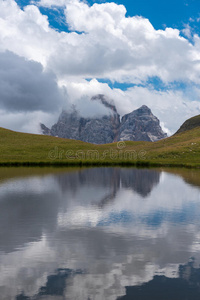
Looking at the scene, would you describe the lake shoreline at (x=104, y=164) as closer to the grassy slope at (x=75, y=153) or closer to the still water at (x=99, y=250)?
the grassy slope at (x=75, y=153)

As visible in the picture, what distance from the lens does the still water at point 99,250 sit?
12750 millimetres

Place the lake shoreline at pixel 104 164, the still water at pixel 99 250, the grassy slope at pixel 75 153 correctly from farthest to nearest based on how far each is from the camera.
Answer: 1. the grassy slope at pixel 75 153
2. the lake shoreline at pixel 104 164
3. the still water at pixel 99 250

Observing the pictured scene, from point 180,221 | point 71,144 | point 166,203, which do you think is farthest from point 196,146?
point 180,221

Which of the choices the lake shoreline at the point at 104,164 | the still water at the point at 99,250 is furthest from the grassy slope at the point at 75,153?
the still water at the point at 99,250

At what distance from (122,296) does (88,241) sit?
662 cm

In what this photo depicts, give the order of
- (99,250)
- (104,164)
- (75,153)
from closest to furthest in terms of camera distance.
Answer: (99,250)
(104,164)
(75,153)

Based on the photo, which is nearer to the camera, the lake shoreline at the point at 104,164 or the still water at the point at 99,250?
the still water at the point at 99,250

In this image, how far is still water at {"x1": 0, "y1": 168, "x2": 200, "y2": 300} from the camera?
12750 millimetres

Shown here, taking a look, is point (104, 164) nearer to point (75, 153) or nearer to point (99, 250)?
point (75, 153)

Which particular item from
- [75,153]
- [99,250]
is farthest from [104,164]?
[99,250]

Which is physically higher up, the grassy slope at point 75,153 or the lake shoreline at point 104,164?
the grassy slope at point 75,153

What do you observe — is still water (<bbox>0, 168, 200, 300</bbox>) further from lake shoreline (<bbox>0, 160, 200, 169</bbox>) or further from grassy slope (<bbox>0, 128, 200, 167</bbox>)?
grassy slope (<bbox>0, 128, 200, 167</bbox>)

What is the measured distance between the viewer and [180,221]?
24.3 metres

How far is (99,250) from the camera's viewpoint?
1719 cm
